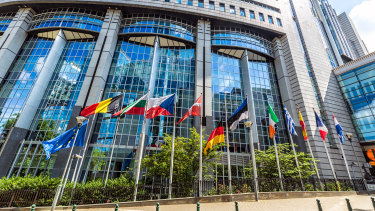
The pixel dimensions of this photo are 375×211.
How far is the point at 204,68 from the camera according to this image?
29.0 metres

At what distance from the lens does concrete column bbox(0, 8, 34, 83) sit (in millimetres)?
27062

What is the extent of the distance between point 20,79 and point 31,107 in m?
6.72

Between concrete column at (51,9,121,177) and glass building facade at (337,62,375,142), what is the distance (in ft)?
138

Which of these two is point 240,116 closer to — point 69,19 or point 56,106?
point 56,106

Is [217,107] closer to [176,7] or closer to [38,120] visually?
[176,7]

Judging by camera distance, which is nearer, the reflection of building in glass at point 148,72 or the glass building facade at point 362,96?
the reflection of building in glass at point 148,72

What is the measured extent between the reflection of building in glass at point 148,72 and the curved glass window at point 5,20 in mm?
270

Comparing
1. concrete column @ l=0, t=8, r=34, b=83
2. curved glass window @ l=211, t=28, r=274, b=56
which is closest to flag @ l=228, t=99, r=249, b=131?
curved glass window @ l=211, t=28, r=274, b=56

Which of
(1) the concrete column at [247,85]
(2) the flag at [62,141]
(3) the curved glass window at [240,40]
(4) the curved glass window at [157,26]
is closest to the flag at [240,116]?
(2) the flag at [62,141]

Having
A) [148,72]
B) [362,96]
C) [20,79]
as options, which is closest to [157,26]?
[148,72]

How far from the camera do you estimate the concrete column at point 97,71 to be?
21.0 metres

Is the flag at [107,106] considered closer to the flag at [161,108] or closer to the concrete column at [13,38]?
the flag at [161,108]

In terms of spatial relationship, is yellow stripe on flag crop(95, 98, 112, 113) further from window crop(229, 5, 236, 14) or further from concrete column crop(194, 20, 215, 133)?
window crop(229, 5, 236, 14)

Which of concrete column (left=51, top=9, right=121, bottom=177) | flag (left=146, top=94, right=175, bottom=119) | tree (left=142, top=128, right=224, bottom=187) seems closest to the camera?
flag (left=146, top=94, right=175, bottom=119)
